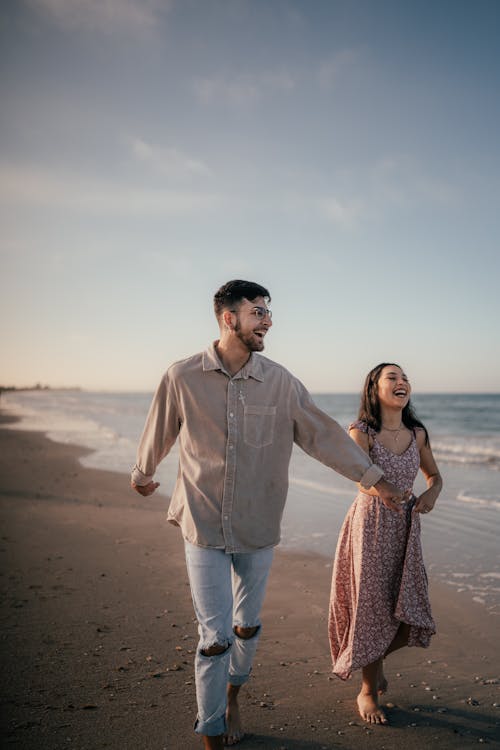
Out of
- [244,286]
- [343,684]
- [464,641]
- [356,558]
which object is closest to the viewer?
[244,286]

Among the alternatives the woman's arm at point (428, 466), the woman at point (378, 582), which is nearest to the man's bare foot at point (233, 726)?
the woman at point (378, 582)

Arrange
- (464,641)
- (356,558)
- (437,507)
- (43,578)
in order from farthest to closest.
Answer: (437,507), (43,578), (464,641), (356,558)

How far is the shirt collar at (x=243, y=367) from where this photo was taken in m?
3.13

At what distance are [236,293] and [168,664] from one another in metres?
2.65

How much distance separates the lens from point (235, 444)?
10.0ft

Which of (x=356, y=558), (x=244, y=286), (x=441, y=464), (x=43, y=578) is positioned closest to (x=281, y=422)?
(x=244, y=286)

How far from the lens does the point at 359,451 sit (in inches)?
128

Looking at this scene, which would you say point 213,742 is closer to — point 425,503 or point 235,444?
point 235,444

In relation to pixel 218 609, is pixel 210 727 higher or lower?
lower

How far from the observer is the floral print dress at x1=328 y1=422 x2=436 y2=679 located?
11.3 ft

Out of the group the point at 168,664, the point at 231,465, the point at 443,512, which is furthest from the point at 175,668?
the point at 443,512

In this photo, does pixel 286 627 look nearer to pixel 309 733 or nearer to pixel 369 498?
pixel 309 733

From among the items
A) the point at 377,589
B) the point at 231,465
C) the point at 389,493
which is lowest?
the point at 377,589

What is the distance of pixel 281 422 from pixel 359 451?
18.5 inches
